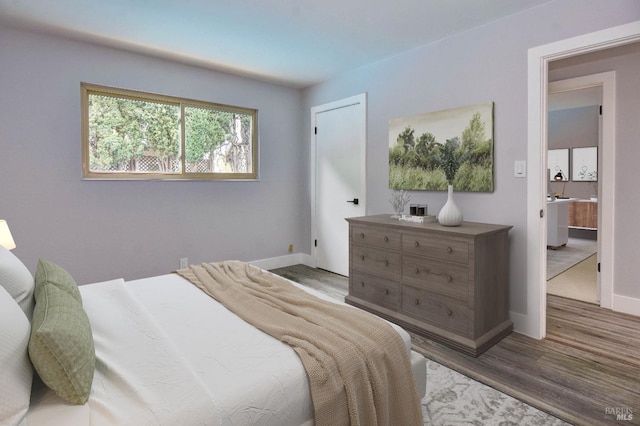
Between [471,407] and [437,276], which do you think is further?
[437,276]

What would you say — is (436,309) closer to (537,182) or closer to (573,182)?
(537,182)

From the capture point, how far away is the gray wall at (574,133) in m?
7.16

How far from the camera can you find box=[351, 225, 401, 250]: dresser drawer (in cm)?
295

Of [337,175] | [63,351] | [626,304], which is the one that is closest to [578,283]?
[626,304]

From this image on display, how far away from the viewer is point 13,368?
96cm

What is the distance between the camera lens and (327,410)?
4.01 ft

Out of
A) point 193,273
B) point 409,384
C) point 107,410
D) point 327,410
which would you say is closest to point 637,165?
point 409,384

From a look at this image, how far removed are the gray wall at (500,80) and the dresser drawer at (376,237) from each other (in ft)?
2.23

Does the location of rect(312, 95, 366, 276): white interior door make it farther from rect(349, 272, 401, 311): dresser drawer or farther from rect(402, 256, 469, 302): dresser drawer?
rect(402, 256, 469, 302): dresser drawer

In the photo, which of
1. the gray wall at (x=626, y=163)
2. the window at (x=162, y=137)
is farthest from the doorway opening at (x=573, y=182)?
the window at (x=162, y=137)

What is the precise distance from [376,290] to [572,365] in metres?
1.44

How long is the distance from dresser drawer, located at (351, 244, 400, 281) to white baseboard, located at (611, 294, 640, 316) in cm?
202

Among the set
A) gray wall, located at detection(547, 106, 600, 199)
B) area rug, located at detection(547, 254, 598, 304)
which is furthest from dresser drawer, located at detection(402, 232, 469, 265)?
gray wall, located at detection(547, 106, 600, 199)

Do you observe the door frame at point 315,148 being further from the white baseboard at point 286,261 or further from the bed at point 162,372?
the bed at point 162,372
